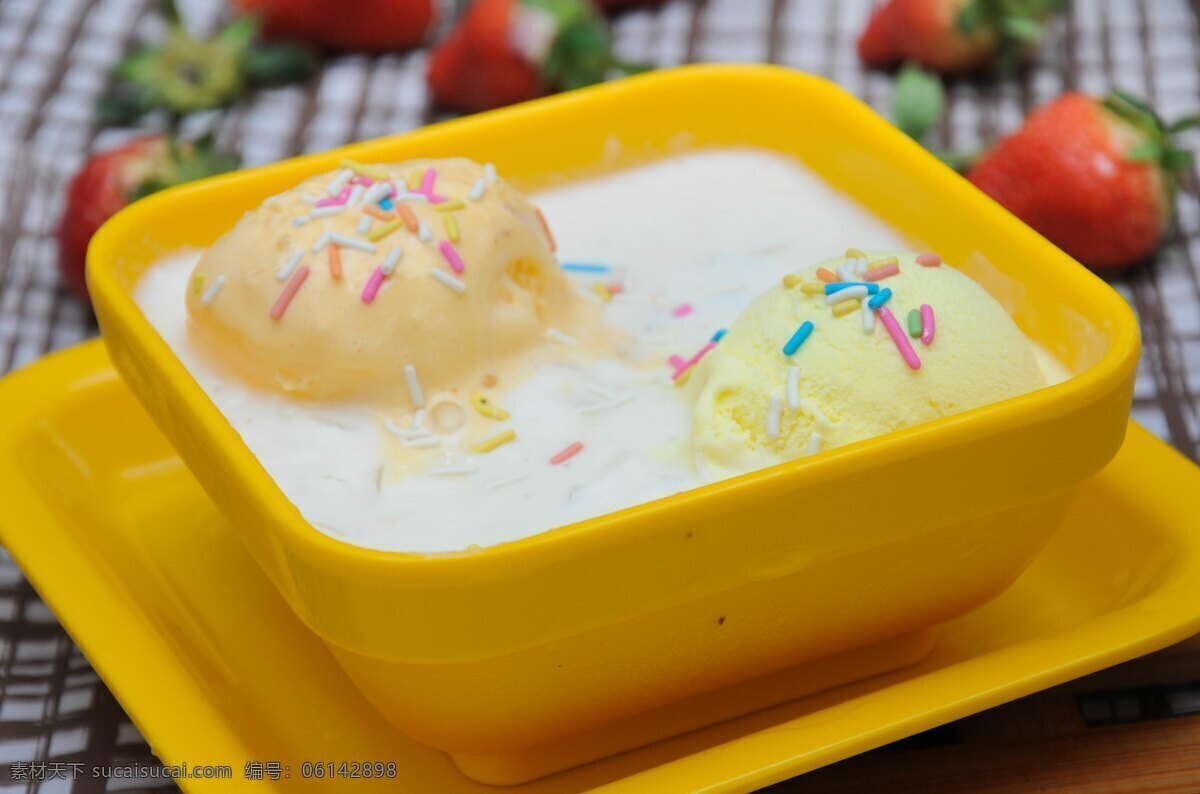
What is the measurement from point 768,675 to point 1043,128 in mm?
1136

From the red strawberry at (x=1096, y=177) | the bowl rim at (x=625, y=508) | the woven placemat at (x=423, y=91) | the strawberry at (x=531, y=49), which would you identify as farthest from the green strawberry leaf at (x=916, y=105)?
the bowl rim at (x=625, y=508)

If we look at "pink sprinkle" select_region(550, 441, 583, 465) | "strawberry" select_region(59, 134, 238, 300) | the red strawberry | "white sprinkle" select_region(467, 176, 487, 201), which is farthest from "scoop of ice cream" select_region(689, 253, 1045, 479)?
"strawberry" select_region(59, 134, 238, 300)

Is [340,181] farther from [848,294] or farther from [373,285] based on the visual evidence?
[848,294]

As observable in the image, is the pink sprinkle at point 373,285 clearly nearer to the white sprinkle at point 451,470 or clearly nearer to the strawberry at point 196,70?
the white sprinkle at point 451,470

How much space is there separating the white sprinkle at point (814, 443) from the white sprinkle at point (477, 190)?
0.43 meters

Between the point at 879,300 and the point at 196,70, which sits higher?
the point at 879,300

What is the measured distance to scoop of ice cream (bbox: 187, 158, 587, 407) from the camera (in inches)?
55.3

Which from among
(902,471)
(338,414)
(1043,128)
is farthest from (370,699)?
(1043,128)

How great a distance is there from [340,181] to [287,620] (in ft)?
1.38

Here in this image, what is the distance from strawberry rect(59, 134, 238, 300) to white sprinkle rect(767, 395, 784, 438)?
3.94 ft

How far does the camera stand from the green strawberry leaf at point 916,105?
2.48 meters

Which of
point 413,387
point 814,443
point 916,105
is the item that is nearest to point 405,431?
point 413,387

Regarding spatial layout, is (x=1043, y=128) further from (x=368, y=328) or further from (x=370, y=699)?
(x=370, y=699)

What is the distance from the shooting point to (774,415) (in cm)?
129
